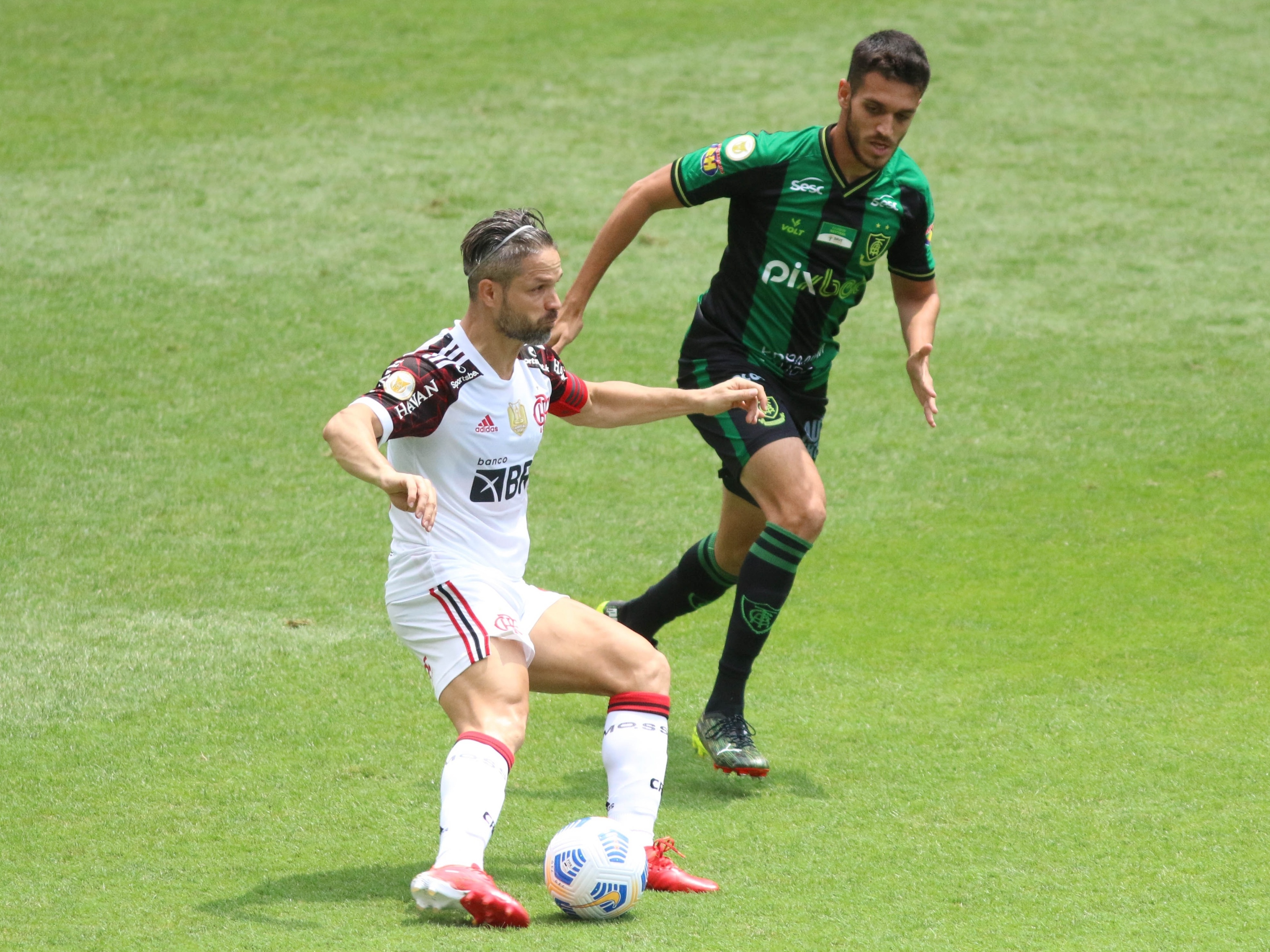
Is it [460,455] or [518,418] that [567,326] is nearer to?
[518,418]

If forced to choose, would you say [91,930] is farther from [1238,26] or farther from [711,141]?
[1238,26]

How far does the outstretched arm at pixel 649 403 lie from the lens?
185 inches

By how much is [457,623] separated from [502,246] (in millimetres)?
1085

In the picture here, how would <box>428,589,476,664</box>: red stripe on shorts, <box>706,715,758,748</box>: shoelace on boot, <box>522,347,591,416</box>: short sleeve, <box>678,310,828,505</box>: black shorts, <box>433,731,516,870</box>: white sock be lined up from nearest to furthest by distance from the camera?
<box>433,731,516,870</box>: white sock, <box>428,589,476,664</box>: red stripe on shorts, <box>522,347,591,416</box>: short sleeve, <box>706,715,758,748</box>: shoelace on boot, <box>678,310,828,505</box>: black shorts

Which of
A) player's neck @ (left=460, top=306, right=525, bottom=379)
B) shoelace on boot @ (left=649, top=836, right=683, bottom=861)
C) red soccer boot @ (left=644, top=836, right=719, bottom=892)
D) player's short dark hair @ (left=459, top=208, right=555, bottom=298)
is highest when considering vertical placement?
player's short dark hair @ (left=459, top=208, right=555, bottom=298)

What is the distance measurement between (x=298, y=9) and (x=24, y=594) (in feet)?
36.6

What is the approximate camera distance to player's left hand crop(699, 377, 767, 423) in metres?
4.66

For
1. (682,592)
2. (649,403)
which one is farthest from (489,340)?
(682,592)

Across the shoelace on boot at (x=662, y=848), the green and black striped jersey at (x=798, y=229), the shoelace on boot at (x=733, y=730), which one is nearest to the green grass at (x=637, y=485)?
the shoelace on boot at (x=662, y=848)

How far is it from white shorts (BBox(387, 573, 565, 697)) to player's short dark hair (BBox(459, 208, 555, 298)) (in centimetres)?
85

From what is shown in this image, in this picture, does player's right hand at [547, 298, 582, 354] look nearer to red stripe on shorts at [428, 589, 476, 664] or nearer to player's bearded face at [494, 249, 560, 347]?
player's bearded face at [494, 249, 560, 347]

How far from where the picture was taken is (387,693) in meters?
6.09

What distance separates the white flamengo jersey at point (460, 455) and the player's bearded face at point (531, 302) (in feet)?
0.46

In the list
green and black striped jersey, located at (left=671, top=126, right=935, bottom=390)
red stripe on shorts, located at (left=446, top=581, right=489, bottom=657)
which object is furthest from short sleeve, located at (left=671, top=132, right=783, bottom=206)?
red stripe on shorts, located at (left=446, top=581, right=489, bottom=657)
